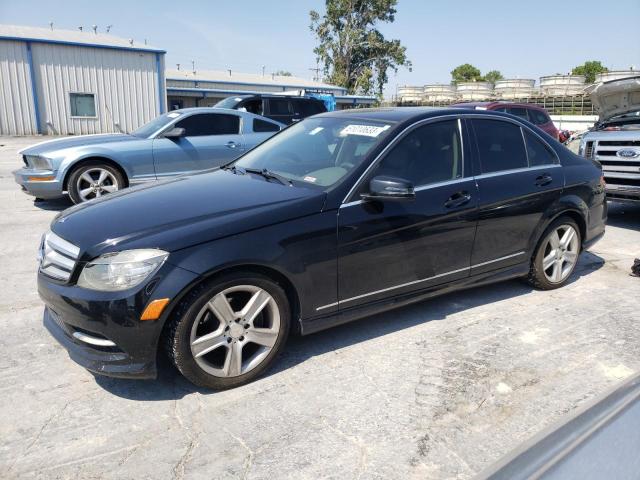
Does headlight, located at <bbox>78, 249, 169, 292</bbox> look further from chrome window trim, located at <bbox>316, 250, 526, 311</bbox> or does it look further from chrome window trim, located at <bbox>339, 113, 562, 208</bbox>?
chrome window trim, located at <bbox>339, 113, 562, 208</bbox>

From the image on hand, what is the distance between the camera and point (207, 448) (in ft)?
8.23

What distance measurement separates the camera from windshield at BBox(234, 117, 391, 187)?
11.8ft

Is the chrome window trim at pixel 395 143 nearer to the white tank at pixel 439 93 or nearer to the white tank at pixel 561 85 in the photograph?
the white tank at pixel 561 85

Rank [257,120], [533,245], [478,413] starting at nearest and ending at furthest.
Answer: [478,413], [533,245], [257,120]

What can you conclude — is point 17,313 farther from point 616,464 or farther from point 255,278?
point 616,464

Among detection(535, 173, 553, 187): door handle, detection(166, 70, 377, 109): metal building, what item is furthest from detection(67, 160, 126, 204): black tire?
detection(166, 70, 377, 109): metal building

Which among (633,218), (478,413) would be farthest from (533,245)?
(633,218)

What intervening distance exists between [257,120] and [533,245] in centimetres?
585

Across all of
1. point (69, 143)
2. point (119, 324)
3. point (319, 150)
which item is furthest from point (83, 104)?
point (119, 324)

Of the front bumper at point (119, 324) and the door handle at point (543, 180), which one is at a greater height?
the door handle at point (543, 180)

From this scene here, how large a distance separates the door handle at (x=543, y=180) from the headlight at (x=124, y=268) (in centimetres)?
323

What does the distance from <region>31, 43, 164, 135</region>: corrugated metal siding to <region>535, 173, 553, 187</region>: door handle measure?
2240 cm

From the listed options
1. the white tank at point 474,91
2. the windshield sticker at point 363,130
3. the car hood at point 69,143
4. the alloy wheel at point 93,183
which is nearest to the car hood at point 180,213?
the windshield sticker at point 363,130

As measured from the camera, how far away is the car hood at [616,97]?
25.7ft
